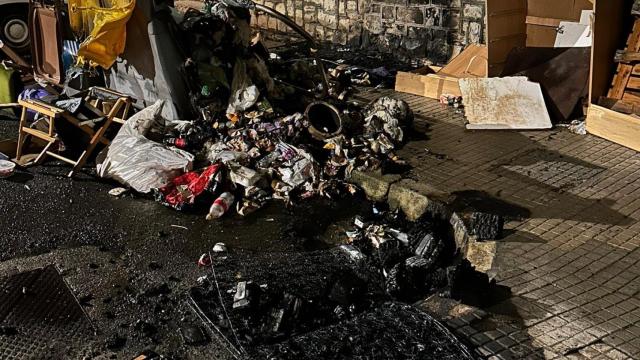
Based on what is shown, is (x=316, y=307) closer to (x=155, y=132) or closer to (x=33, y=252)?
(x=33, y=252)

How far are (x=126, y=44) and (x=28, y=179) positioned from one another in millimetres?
1991

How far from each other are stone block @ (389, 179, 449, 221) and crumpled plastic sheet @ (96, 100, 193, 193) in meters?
2.13

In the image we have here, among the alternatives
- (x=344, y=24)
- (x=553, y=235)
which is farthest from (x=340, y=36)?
(x=553, y=235)

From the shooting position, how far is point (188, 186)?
5906 millimetres

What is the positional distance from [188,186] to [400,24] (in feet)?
18.5

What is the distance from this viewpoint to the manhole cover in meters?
5.67

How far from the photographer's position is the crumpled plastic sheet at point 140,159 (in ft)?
19.6

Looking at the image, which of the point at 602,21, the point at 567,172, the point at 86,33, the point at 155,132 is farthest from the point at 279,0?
the point at 567,172

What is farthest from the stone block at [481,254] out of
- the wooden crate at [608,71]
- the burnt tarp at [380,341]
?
the wooden crate at [608,71]

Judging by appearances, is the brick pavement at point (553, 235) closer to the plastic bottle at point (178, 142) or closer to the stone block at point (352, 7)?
the plastic bottle at point (178, 142)

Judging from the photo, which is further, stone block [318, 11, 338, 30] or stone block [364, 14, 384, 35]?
stone block [318, 11, 338, 30]

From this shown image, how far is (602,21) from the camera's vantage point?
663 centimetres

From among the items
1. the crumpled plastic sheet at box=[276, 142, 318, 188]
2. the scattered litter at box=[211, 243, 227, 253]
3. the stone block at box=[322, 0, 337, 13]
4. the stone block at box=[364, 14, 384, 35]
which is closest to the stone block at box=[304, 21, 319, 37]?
the stone block at box=[322, 0, 337, 13]

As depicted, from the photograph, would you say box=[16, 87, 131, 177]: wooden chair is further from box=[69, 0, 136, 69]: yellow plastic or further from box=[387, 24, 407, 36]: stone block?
box=[387, 24, 407, 36]: stone block
